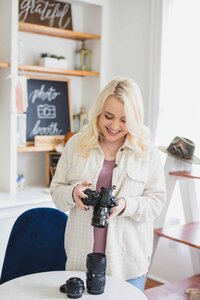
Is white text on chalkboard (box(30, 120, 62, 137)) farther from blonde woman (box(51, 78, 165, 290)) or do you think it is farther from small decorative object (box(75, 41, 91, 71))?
blonde woman (box(51, 78, 165, 290))

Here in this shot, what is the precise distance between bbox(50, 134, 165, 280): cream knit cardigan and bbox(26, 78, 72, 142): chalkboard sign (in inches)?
65.9

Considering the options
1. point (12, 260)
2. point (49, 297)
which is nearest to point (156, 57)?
point (12, 260)

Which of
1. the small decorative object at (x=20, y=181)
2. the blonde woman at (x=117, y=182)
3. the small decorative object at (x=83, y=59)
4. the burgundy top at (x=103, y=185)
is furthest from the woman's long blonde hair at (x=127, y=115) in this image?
the small decorative object at (x=83, y=59)

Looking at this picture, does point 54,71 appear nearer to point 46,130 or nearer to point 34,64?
point 34,64

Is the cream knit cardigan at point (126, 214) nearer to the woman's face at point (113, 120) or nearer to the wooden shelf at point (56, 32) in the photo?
the woman's face at point (113, 120)

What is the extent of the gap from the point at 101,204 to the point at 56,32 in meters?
2.17

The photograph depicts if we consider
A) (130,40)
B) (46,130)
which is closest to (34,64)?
(46,130)

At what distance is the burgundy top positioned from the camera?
184 centimetres

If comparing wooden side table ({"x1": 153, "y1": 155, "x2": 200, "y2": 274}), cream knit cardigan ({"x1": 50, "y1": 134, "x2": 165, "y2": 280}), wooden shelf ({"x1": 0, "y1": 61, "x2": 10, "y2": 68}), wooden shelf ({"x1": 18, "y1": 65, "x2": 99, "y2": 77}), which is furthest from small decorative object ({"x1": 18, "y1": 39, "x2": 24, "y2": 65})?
cream knit cardigan ({"x1": 50, "y1": 134, "x2": 165, "y2": 280})

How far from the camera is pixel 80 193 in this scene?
1.75 metres

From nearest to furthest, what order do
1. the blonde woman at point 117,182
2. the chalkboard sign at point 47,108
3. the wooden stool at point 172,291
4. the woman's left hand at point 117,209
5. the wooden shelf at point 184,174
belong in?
the woman's left hand at point 117,209, the blonde woman at point 117,182, the wooden stool at point 172,291, the wooden shelf at point 184,174, the chalkboard sign at point 47,108

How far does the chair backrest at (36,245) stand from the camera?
2.15 meters

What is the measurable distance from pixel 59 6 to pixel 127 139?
2091mm

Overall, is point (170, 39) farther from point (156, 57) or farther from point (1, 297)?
point (1, 297)
